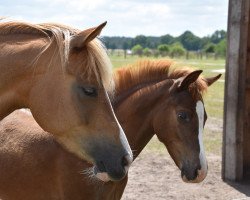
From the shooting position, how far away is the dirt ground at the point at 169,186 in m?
6.15

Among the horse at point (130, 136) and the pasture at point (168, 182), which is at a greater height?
the horse at point (130, 136)

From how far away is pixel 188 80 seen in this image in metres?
4.10

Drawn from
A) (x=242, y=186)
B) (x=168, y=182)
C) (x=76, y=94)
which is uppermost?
(x=76, y=94)

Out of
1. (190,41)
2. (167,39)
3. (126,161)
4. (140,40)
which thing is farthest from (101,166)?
(167,39)

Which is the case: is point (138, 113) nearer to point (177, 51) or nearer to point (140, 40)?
point (177, 51)

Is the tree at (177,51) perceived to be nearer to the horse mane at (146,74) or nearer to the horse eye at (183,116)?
the horse mane at (146,74)

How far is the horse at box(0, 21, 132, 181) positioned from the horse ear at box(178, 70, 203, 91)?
4.75ft

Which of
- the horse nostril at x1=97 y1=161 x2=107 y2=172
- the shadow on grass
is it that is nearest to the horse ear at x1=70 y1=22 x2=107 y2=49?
the horse nostril at x1=97 y1=161 x2=107 y2=172

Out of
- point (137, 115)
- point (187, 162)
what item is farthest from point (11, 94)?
point (187, 162)

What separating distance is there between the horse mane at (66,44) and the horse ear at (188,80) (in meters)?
1.39

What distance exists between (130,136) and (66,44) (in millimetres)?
1690

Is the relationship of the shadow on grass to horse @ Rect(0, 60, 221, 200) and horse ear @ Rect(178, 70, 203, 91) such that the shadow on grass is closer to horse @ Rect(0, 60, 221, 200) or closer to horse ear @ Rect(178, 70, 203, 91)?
horse @ Rect(0, 60, 221, 200)

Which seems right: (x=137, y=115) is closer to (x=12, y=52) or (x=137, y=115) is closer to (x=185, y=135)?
(x=185, y=135)

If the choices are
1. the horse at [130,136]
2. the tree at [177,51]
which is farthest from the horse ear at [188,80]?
the tree at [177,51]
